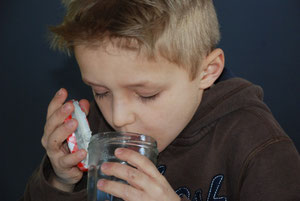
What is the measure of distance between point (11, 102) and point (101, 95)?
1.97ft

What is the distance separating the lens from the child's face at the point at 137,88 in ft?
2.26

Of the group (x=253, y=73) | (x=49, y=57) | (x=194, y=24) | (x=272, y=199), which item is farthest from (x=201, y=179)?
(x=49, y=57)

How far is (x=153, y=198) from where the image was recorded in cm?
64

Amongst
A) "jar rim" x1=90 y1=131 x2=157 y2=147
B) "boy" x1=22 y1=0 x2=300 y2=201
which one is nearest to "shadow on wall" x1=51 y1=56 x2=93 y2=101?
"boy" x1=22 y1=0 x2=300 y2=201

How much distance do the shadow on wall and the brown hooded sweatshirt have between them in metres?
0.39

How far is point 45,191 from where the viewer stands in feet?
2.77

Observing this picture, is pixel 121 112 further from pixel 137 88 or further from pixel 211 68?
pixel 211 68

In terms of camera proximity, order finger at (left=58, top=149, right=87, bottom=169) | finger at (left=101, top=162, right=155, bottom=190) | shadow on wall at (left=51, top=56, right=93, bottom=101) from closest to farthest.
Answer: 1. finger at (left=101, top=162, right=155, bottom=190)
2. finger at (left=58, top=149, right=87, bottom=169)
3. shadow on wall at (left=51, top=56, right=93, bottom=101)

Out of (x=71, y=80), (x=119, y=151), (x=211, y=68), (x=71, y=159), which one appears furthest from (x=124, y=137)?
(x=71, y=80)

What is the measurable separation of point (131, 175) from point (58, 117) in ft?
0.82

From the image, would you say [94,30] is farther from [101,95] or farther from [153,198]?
[153,198]

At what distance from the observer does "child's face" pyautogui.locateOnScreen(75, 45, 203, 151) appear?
69cm

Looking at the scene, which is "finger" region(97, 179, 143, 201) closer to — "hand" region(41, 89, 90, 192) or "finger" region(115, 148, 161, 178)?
"finger" region(115, 148, 161, 178)

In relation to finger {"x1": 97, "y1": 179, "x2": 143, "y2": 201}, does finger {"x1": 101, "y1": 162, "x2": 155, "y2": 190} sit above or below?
above
